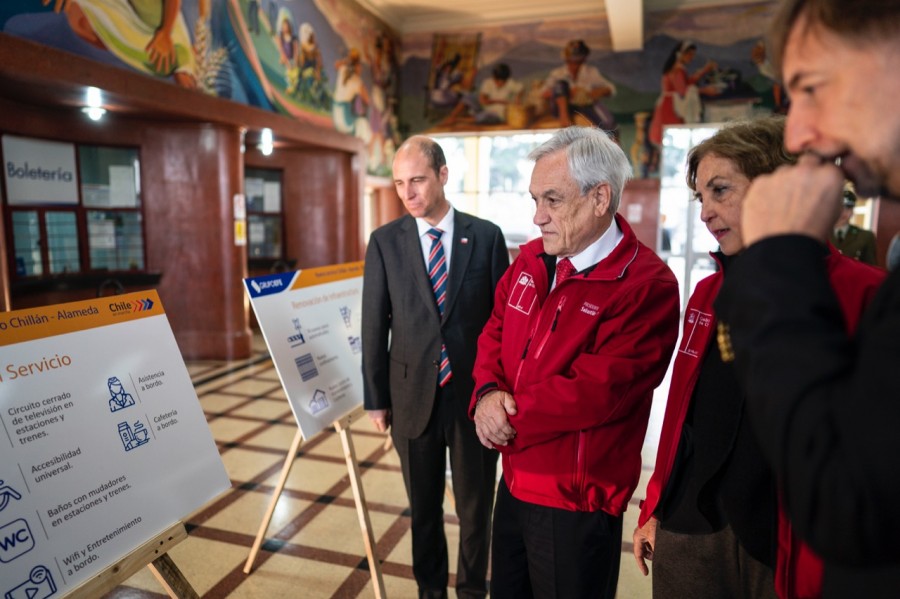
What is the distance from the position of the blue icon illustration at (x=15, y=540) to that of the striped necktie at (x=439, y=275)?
144cm

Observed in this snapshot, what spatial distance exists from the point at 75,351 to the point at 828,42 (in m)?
1.97

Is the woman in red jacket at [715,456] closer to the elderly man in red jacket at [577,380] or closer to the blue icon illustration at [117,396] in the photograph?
the elderly man in red jacket at [577,380]

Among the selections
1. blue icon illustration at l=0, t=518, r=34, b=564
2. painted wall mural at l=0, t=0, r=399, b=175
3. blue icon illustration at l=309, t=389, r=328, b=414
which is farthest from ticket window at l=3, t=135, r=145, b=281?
blue icon illustration at l=0, t=518, r=34, b=564

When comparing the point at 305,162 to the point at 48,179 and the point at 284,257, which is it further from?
the point at 48,179

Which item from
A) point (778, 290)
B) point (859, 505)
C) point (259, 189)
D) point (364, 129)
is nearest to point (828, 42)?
point (778, 290)

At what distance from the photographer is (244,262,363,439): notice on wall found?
105 inches

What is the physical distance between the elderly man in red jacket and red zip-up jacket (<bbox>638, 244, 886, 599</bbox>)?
3.6 inches

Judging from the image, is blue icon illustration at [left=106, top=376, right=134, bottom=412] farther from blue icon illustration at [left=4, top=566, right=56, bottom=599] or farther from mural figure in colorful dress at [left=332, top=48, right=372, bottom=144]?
mural figure in colorful dress at [left=332, top=48, right=372, bottom=144]

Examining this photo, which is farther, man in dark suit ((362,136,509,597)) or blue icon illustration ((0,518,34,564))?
man in dark suit ((362,136,509,597))

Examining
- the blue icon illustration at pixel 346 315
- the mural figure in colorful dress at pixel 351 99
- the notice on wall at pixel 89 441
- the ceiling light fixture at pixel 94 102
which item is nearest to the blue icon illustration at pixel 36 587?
the notice on wall at pixel 89 441

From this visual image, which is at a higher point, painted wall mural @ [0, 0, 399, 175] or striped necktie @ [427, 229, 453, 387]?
painted wall mural @ [0, 0, 399, 175]

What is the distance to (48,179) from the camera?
648cm

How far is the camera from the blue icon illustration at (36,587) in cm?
144

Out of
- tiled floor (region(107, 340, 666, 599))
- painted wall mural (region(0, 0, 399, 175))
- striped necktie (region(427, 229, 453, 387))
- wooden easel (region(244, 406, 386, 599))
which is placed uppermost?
painted wall mural (region(0, 0, 399, 175))
